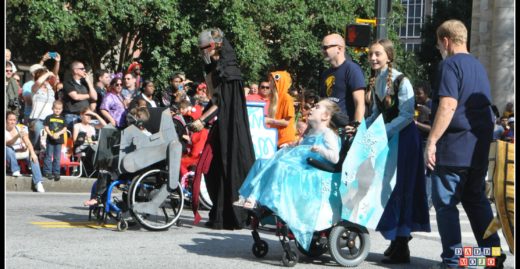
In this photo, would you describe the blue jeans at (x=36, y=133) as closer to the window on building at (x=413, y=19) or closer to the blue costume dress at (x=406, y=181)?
the blue costume dress at (x=406, y=181)

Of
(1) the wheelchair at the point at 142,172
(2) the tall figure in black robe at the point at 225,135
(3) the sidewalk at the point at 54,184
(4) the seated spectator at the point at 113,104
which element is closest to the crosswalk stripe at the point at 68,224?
(1) the wheelchair at the point at 142,172

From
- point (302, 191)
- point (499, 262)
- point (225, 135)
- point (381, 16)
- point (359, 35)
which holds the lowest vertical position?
point (499, 262)

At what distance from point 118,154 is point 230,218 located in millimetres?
1289

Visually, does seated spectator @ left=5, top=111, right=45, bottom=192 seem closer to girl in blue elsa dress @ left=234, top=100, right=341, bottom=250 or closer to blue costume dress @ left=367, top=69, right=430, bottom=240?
girl in blue elsa dress @ left=234, top=100, right=341, bottom=250

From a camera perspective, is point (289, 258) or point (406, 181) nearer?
point (289, 258)

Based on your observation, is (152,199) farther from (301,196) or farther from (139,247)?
(301,196)

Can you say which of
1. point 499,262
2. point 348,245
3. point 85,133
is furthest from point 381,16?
point 499,262

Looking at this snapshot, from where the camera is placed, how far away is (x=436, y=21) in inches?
2783

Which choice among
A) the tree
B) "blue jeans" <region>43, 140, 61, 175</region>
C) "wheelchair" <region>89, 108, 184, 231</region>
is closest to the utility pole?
"blue jeans" <region>43, 140, 61, 175</region>

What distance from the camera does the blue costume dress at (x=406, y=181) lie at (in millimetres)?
8523

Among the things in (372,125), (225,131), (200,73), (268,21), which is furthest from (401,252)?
(268,21)

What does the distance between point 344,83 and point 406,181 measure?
1.30 m

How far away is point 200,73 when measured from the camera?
33.7m

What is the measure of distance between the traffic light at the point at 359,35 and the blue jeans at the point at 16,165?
214 inches
